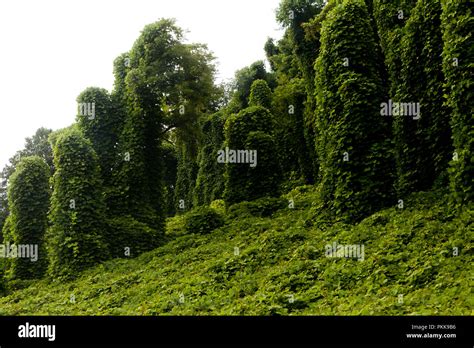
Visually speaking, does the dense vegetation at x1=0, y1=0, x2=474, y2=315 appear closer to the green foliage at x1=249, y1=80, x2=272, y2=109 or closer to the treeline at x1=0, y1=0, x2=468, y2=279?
the treeline at x1=0, y1=0, x2=468, y2=279

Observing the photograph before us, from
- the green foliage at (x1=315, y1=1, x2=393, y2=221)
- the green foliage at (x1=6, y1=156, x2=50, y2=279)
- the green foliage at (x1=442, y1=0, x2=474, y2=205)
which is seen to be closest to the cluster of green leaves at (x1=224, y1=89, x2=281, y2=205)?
the green foliage at (x1=315, y1=1, x2=393, y2=221)

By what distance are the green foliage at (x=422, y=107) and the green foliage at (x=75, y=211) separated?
9.16 metres

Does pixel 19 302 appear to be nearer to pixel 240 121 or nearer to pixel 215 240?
pixel 215 240

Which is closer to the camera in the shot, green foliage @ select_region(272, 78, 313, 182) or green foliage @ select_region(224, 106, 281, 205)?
Result: green foliage @ select_region(224, 106, 281, 205)

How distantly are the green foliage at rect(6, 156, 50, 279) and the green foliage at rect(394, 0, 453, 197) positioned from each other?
511 inches

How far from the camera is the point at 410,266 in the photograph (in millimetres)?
7391

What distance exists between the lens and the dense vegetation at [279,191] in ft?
26.0

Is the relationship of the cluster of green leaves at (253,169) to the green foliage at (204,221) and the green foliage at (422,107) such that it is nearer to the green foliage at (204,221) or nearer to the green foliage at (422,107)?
the green foliage at (204,221)
